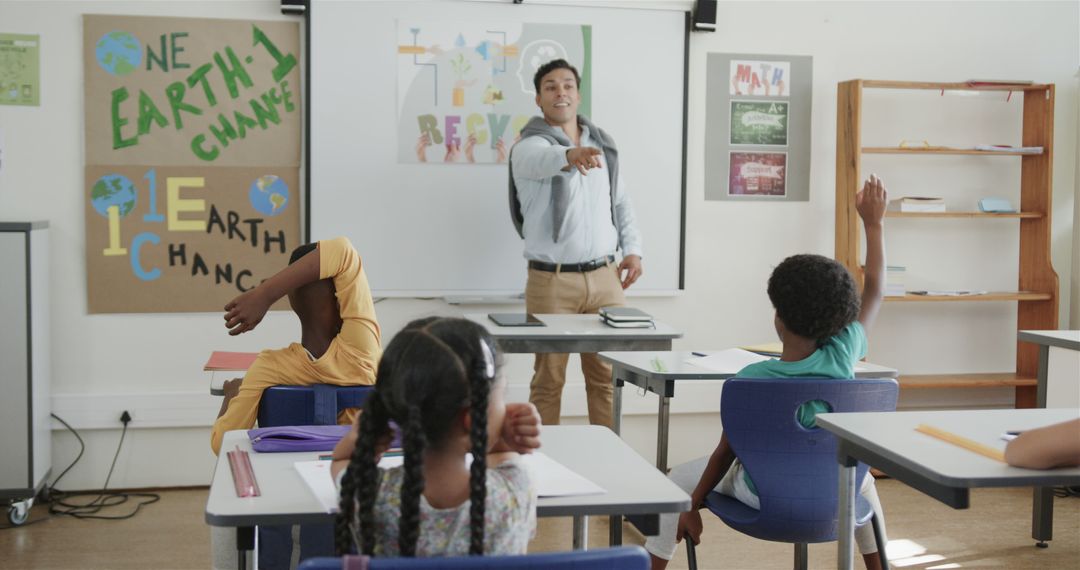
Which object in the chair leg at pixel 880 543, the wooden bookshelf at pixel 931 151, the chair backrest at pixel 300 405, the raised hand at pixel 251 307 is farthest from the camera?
the wooden bookshelf at pixel 931 151

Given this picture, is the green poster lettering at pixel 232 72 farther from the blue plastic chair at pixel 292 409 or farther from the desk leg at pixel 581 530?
the desk leg at pixel 581 530

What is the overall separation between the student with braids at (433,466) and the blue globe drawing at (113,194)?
10.2 feet

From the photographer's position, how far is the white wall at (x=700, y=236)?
408cm

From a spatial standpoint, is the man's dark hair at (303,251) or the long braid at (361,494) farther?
the man's dark hair at (303,251)

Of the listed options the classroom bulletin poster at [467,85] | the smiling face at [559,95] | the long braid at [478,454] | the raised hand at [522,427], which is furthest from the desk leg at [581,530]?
the classroom bulletin poster at [467,85]

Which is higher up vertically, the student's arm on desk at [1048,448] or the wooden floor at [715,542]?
the student's arm on desk at [1048,448]

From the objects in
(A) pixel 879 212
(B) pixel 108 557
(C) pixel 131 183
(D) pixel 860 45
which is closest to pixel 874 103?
(D) pixel 860 45

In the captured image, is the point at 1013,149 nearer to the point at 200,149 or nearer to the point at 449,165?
the point at 449,165

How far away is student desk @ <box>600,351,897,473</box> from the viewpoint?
2.75 meters

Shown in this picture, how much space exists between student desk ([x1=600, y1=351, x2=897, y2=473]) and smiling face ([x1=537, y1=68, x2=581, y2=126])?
120 cm

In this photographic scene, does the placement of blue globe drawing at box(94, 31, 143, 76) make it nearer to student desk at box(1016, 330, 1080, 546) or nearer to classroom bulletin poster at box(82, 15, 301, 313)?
classroom bulletin poster at box(82, 15, 301, 313)

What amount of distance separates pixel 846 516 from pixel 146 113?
10.5 feet

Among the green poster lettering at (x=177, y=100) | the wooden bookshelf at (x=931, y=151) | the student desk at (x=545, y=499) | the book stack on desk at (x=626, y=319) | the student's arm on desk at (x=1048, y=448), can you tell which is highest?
the green poster lettering at (x=177, y=100)

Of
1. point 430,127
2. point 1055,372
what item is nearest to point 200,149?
point 430,127
